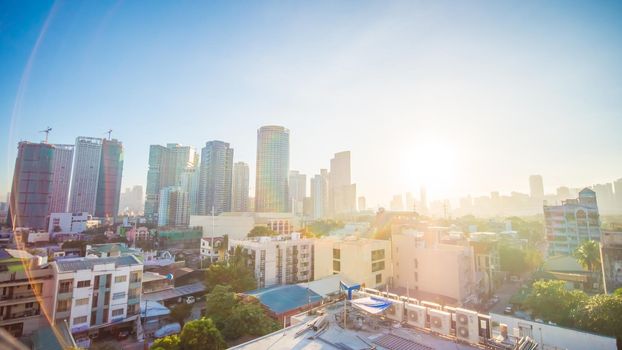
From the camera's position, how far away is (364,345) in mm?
11086

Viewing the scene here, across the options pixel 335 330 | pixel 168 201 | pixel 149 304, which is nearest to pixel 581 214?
pixel 335 330

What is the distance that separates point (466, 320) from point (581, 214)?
55.0 meters

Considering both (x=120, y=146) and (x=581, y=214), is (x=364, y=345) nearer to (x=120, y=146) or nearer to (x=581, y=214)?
(x=581, y=214)

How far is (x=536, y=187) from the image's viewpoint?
159 metres

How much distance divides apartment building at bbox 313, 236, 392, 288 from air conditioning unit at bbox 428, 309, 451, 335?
54.1 ft

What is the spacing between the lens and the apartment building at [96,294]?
71.5 feet

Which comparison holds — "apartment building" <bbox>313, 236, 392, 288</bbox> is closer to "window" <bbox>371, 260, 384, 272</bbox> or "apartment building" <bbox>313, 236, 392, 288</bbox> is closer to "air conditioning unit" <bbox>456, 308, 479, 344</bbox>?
"window" <bbox>371, 260, 384, 272</bbox>

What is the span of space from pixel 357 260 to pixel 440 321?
17348 millimetres

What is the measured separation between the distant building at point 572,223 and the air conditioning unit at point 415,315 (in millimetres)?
54187

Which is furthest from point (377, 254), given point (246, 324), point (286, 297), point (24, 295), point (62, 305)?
point (24, 295)

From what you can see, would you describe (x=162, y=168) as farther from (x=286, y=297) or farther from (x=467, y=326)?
(x=467, y=326)

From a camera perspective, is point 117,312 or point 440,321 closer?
point 440,321

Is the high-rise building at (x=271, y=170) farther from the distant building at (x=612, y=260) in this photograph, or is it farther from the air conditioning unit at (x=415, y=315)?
the air conditioning unit at (x=415, y=315)

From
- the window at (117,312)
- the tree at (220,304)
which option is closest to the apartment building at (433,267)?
the tree at (220,304)
